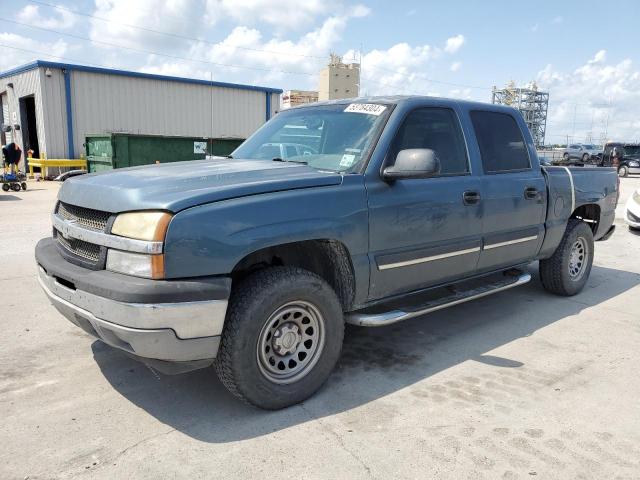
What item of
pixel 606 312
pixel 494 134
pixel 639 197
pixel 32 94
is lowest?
pixel 606 312

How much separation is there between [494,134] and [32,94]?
22.5 m

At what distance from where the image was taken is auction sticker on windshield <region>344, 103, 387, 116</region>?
149 inches

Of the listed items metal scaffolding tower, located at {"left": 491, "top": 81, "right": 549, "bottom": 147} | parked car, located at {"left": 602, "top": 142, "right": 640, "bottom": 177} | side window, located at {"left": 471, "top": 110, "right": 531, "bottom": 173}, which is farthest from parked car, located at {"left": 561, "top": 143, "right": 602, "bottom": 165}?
side window, located at {"left": 471, "top": 110, "right": 531, "bottom": 173}

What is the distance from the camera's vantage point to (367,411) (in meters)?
3.16

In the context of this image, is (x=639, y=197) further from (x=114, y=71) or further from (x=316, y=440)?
(x=114, y=71)

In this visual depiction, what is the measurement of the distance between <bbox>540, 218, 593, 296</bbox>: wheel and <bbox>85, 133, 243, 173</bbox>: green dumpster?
9.11m

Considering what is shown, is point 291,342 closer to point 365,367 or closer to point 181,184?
point 365,367

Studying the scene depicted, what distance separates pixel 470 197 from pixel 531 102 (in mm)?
70450

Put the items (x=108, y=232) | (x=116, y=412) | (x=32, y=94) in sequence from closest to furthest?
(x=108, y=232), (x=116, y=412), (x=32, y=94)

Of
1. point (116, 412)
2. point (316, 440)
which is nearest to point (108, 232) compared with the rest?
point (116, 412)

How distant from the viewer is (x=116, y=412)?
10.2 ft

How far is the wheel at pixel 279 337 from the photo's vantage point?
289 centimetres

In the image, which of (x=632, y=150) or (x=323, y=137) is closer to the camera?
(x=323, y=137)

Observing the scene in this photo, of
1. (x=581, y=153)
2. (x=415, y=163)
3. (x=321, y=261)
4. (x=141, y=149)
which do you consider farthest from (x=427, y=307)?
(x=581, y=153)
